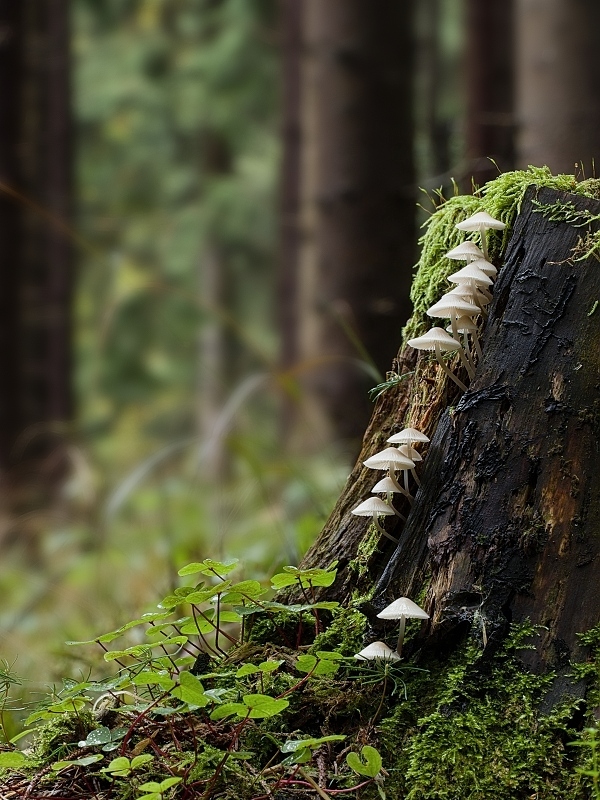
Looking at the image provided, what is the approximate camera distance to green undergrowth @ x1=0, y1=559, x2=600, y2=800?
1669mm

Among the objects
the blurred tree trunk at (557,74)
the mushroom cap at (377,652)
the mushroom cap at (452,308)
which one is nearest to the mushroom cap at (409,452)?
the mushroom cap at (452,308)

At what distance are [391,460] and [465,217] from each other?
839 mm

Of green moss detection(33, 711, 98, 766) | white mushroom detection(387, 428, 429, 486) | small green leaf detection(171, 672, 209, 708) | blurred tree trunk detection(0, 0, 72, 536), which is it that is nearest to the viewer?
small green leaf detection(171, 672, 209, 708)

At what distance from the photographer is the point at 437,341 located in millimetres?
1942

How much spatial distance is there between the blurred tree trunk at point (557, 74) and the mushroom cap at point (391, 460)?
14.0ft

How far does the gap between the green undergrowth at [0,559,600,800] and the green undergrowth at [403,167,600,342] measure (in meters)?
0.89

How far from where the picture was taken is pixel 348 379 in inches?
248

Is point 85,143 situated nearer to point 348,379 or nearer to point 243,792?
point 348,379

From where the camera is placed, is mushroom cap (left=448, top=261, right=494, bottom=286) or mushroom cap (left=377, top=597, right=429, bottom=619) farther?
mushroom cap (left=448, top=261, right=494, bottom=286)

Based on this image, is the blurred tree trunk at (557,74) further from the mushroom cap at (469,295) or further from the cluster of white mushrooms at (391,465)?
the cluster of white mushrooms at (391,465)

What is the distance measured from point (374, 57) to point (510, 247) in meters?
4.71

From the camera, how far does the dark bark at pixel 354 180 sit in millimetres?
6059

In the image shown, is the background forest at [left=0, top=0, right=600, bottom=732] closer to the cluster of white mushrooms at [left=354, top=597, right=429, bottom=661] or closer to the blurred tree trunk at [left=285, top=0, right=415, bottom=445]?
the blurred tree trunk at [left=285, top=0, right=415, bottom=445]

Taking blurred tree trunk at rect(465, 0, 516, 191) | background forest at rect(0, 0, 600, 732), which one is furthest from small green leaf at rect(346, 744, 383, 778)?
blurred tree trunk at rect(465, 0, 516, 191)
